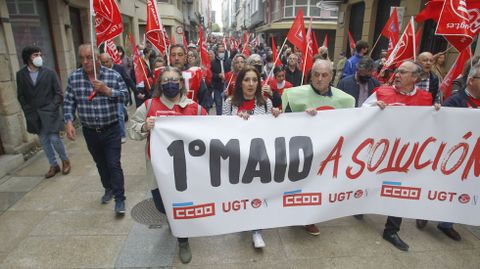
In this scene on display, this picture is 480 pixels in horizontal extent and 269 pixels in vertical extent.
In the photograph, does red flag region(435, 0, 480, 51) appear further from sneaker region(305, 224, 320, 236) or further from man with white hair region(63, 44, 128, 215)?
man with white hair region(63, 44, 128, 215)

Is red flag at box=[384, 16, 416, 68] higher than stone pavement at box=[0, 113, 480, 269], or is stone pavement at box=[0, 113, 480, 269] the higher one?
red flag at box=[384, 16, 416, 68]

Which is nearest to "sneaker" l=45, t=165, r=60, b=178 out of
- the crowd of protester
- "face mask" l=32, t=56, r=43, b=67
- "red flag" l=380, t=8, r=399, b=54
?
the crowd of protester

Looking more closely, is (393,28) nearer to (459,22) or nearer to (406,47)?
(406,47)

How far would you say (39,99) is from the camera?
446 cm

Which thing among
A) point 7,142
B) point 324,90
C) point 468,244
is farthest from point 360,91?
point 7,142

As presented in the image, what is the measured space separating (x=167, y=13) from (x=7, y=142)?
23652 mm

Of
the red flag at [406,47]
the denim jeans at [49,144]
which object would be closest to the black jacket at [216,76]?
the denim jeans at [49,144]

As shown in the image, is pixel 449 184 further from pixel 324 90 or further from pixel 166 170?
pixel 166 170

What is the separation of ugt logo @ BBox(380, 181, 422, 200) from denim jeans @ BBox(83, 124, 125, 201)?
2.77 m

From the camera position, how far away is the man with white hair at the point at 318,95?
303cm

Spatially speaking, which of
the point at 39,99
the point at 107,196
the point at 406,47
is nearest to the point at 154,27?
the point at 39,99

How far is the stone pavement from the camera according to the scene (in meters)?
2.88

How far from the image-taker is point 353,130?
2.85 meters

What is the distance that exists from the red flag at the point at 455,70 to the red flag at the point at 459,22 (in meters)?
0.34
